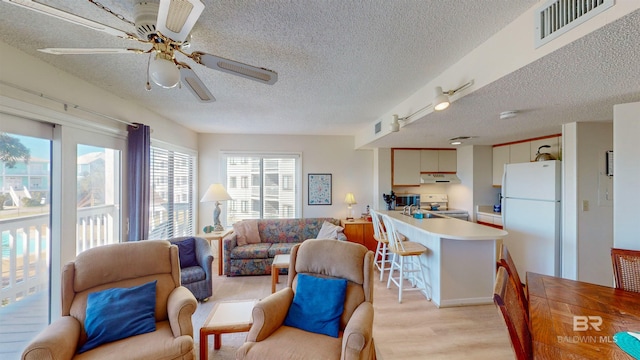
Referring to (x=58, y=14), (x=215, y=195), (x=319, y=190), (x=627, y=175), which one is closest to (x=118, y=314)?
(x=58, y=14)

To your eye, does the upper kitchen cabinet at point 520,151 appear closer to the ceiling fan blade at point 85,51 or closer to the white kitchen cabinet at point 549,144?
the white kitchen cabinet at point 549,144

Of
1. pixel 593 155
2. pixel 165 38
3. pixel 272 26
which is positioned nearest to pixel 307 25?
pixel 272 26

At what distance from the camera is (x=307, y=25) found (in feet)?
4.69

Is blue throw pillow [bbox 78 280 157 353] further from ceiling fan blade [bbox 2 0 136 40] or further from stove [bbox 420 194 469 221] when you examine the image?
stove [bbox 420 194 469 221]

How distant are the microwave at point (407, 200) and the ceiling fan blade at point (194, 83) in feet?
13.8

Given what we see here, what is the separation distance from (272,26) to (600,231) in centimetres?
388

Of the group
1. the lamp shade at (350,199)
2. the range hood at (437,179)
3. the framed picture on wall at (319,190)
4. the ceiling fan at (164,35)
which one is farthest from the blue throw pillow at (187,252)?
the range hood at (437,179)

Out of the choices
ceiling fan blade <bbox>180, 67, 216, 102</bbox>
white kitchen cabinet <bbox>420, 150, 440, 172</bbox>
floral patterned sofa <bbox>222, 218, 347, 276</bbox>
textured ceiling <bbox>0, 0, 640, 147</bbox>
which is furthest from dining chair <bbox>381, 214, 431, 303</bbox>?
ceiling fan blade <bbox>180, 67, 216, 102</bbox>

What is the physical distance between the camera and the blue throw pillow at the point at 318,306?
5.59ft

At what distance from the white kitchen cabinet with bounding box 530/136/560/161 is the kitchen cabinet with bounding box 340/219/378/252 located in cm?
284

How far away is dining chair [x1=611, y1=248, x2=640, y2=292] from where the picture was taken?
1.69m

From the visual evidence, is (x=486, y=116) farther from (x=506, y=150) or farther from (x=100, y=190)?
(x=100, y=190)

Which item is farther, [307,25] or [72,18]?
[307,25]

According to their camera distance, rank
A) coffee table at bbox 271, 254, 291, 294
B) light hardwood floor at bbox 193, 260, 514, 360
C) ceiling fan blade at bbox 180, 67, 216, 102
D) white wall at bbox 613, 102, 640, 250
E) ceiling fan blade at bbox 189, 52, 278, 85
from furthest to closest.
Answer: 1. coffee table at bbox 271, 254, 291, 294
2. light hardwood floor at bbox 193, 260, 514, 360
3. white wall at bbox 613, 102, 640, 250
4. ceiling fan blade at bbox 180, 67, 216, 102
5. ceiling fan blade at bbox 189, 52, 278, 85
